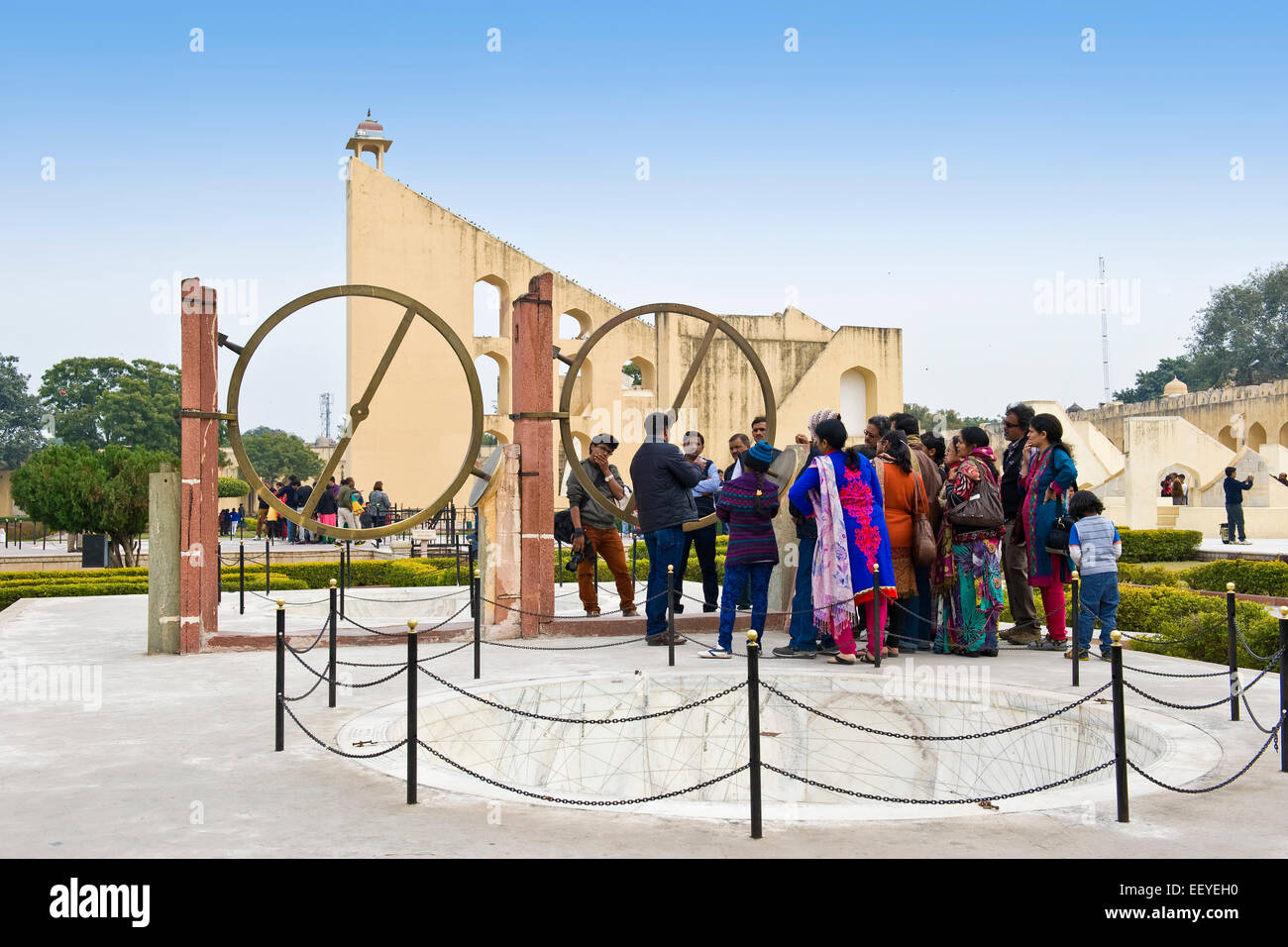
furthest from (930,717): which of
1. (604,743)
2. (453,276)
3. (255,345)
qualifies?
(453,276)

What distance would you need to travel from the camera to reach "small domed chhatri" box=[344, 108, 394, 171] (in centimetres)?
2586

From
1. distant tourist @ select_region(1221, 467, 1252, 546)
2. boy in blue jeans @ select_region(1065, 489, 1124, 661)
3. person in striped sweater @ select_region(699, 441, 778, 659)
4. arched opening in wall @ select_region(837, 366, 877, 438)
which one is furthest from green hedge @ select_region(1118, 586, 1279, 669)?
arched opening in wall @ select_region(837, 366, 877, 438)

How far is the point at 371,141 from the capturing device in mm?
25859

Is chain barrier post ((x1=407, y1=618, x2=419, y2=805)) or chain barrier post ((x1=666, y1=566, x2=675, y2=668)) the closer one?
chain barrier post ((x1=407, y1=618, x2=419, y2=805))

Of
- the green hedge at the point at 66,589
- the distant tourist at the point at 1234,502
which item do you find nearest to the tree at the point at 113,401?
the green hedge at the point at 66,589

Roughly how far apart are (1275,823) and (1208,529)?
65.5 ft

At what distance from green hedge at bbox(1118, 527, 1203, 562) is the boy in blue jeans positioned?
416 inches

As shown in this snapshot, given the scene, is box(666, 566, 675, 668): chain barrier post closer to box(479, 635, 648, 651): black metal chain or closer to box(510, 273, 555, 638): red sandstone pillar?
box(479, 635, 648, 651): black metal chain

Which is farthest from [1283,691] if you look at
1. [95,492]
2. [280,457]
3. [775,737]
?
[280,457]

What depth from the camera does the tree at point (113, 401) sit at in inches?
1871

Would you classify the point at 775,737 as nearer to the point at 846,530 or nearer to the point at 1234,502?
the point at 846,530

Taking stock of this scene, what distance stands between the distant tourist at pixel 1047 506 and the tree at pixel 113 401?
145 ft

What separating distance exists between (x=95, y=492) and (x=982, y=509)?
12672 millimetres
